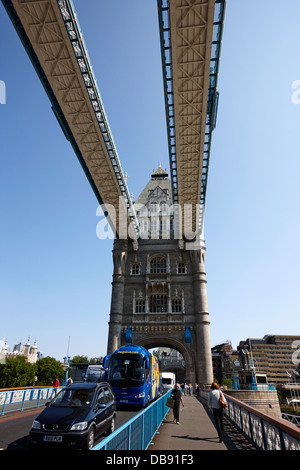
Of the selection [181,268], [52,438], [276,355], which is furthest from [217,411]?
[276,355]

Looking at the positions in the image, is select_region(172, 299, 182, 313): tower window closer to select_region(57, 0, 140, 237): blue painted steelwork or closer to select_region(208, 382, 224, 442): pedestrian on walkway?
select_region(57, 0, 140, 237): blue painted steelwork

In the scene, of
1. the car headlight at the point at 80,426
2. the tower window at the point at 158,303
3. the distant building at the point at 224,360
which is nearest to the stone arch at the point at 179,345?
the tower window at the point at 158,303

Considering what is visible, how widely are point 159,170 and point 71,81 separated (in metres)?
35.2

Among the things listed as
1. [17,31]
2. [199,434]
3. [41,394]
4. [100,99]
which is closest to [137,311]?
[41,394]

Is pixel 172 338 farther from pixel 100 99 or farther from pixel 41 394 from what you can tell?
pixel 100 99

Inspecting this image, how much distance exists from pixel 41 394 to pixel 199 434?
473 inches

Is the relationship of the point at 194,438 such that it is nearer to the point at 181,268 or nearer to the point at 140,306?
the point at 140,306

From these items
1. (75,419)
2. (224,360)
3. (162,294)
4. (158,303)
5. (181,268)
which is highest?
Answer: (181,268)

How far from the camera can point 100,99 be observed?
24234mm

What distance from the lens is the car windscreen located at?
25.9 feet

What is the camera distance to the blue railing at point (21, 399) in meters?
13.6

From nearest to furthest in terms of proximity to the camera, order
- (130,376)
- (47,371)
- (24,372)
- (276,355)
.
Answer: (130,376) < (24,372) < (47,371) < (276,355)

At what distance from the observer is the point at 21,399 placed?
15047mm
